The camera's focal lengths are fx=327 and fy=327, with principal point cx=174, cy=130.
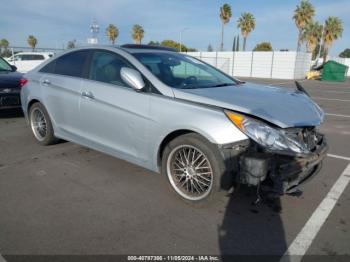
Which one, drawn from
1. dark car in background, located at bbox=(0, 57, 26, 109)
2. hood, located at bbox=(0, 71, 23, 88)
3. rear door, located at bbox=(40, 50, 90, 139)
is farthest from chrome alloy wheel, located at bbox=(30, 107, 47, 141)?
hood, located at bbox=(0, 71, 23, 88)

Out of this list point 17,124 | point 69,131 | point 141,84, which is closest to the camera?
point 141,84

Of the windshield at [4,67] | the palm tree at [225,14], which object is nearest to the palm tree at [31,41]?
the palm tree at [225,14]

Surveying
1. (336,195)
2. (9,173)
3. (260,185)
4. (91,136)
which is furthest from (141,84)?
(336,195)

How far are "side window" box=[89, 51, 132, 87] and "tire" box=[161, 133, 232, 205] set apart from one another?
43.0 inches

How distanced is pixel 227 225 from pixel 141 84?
1770mm

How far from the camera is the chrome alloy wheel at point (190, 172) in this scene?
11.2 feet

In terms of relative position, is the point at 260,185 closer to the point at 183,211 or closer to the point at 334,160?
the point at 183,211

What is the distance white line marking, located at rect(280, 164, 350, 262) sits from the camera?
2742mm

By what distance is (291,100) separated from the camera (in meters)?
3.77

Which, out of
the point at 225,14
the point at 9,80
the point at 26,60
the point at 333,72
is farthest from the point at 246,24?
the point at 9,80

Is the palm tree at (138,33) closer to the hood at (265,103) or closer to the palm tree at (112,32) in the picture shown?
the palm tree at (112,32)

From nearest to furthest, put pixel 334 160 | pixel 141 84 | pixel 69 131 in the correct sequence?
pixel 141 84 < pixel 69 131 < pixel 334 160

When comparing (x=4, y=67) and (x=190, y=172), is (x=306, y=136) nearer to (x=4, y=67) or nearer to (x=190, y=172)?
(x=190, y=172)

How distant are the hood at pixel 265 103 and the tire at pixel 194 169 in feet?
1.44
